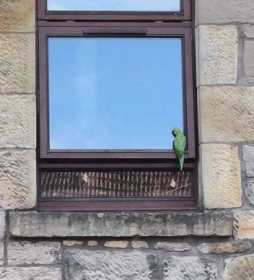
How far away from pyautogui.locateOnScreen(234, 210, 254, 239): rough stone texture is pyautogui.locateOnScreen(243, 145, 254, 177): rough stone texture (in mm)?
197

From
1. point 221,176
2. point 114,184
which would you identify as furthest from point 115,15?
point 221,176

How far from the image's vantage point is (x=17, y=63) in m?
4.79

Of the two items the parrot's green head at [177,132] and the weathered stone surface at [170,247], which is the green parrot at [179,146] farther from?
the weathered stone surface at [170,247]

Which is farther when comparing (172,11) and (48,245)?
(172,11)

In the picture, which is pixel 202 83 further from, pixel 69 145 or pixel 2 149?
pixel 2 149

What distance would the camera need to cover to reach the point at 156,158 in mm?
4855

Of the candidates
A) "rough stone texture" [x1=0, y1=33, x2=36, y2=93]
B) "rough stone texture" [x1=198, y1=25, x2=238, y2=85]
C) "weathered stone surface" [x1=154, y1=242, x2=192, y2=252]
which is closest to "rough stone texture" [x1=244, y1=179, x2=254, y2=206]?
"weathered stone surface" [x1=154, y1=242, x2=192, y2=252]

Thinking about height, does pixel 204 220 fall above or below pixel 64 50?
below

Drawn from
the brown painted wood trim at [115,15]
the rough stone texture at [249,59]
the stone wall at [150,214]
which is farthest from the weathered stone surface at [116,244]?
the brown painted wood trim at [115,15]

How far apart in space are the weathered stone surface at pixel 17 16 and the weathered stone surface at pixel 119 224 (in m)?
0.90

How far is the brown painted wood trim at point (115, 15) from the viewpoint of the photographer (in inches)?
195

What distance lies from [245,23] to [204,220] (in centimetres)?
100

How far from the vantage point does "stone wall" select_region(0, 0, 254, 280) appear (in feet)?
15.3

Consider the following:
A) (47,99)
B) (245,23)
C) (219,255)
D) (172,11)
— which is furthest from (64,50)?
(219,255)
